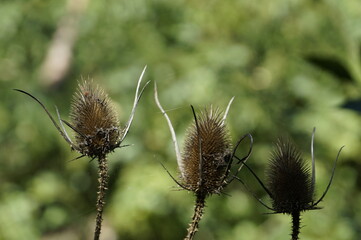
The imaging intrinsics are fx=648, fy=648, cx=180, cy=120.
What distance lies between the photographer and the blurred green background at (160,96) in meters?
3.69

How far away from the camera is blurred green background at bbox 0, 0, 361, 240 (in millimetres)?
3691

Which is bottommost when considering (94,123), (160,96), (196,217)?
(196,217)

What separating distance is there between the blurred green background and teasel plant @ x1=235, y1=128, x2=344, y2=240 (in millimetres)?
2529

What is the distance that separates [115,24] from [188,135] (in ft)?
12.1

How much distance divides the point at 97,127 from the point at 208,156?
0.14 m

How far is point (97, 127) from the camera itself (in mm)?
761

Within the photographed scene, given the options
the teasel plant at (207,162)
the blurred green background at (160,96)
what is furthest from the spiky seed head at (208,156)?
the blurred green background at (160,96)

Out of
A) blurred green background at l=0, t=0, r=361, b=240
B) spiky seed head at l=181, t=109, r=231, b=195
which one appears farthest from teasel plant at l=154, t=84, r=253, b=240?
blurred green background at l=0, t=0, r=361, b=240

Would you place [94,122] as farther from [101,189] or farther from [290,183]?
[290,183]

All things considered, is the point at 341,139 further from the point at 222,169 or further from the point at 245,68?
the point at 222,169

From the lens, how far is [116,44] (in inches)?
170

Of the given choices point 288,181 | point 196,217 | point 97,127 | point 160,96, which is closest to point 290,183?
point 288,181

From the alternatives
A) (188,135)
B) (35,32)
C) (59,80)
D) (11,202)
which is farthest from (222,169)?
(35,32)

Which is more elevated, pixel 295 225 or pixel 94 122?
pixel 94 122
